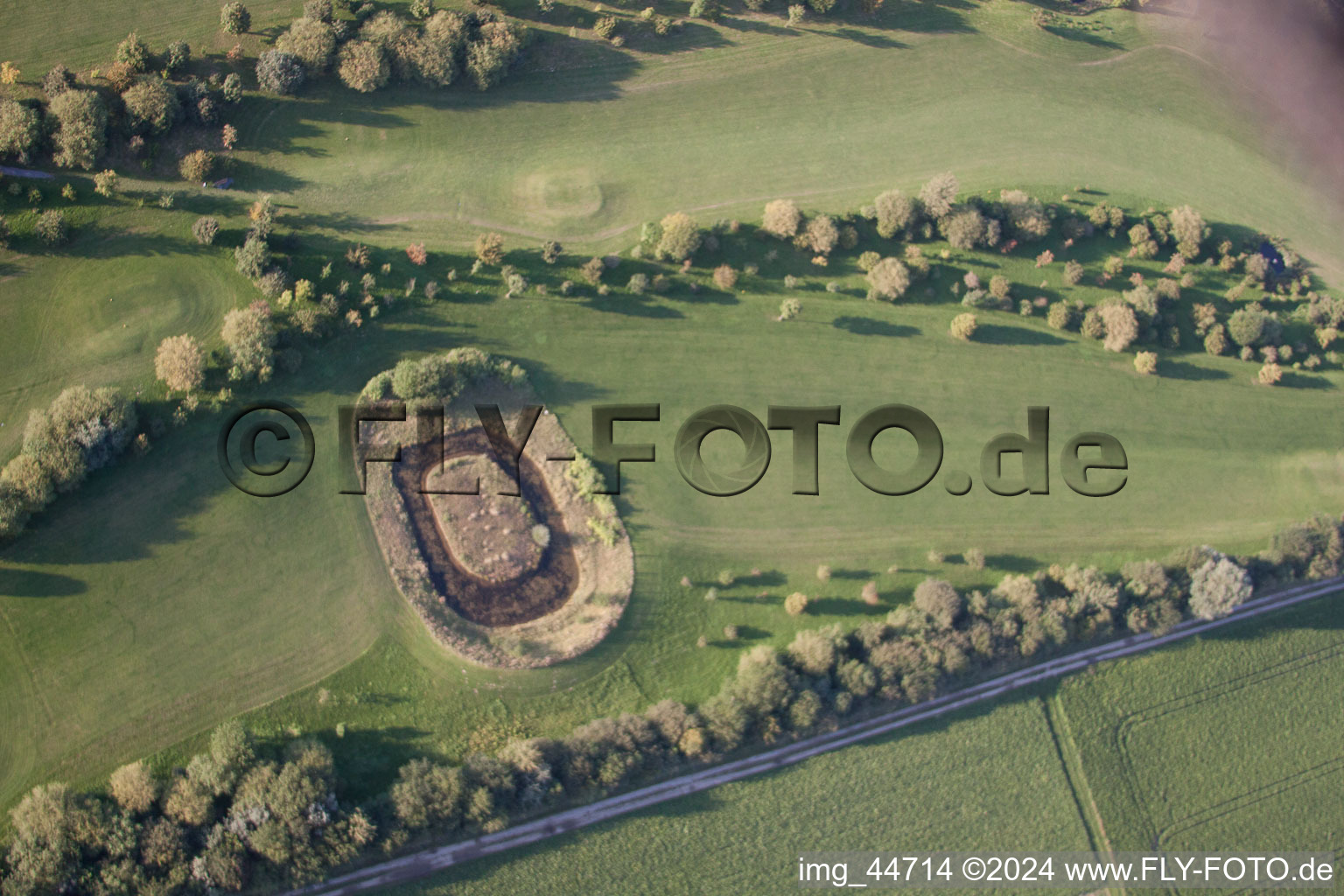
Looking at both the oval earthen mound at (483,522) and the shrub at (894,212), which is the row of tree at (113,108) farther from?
the shrub at (894,212)

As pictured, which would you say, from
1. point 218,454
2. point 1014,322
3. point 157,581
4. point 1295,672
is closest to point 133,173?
point 218,454

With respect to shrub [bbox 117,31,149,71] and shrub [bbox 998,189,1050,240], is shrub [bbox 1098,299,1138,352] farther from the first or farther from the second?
shrub [bbox 117,31,149,71]

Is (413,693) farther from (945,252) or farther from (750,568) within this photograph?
(945,252)

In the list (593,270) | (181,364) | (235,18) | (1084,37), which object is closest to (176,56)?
(235,18)

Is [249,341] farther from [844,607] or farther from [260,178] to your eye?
[844,607]

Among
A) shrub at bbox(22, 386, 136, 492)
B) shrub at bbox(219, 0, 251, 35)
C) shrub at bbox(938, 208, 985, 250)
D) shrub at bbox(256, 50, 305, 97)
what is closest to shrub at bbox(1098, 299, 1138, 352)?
shrub at bbox(938, 208, 985, 250)

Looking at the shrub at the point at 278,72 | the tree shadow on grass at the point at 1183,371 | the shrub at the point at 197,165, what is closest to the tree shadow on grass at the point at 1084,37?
the tree shadow on grass at the point at 1183,371

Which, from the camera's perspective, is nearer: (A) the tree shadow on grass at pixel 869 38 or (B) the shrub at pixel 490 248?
(B) the shrub at pixel 490 248
